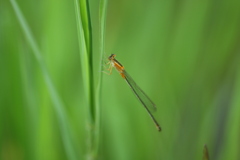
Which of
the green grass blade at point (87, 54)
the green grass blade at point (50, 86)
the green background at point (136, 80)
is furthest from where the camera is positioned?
the green background at point (136, 80)

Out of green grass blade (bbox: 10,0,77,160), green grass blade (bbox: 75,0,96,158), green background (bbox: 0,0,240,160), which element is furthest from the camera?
green background (bbox: 0,0,240,160)

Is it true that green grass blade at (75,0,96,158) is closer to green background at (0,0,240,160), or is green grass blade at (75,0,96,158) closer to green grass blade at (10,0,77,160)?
green grass blade at (10,0,77,160)

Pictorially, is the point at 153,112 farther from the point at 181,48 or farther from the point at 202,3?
the point at 202,3

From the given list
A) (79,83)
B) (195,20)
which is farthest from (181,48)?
(79,83)

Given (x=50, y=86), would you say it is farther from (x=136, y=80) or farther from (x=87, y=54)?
(x=136, y=80)

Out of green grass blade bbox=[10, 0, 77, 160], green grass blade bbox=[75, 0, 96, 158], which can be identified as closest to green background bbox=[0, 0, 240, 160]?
green grass blade bbox=[10, 0, 77, 160]

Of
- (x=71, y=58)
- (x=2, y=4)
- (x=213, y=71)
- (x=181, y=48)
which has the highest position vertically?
(x=2, y=4)

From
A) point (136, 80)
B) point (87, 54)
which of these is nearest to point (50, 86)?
point (87, 54)

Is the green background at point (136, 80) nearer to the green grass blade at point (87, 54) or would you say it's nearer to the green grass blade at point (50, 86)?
the green grass blade at point (50, 86)

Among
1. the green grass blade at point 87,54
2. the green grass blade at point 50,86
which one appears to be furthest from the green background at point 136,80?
the green grass blade at point 87,54
